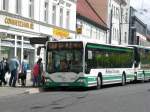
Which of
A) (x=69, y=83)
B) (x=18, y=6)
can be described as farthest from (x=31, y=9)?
(x=69, y=83)

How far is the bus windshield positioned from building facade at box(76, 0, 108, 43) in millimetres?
22434

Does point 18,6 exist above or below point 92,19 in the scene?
below

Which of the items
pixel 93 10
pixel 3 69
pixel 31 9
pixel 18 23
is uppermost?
pixel 93 10

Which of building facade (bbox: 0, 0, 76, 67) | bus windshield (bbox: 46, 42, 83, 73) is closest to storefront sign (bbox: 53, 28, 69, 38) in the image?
building facade (bbox: 0, 0, 76, 67)

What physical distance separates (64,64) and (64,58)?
338 millimetres

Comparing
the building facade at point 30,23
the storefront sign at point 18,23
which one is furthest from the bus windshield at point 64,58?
the storefront sign at point 18,23

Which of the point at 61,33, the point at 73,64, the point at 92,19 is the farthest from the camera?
the point at 92,19

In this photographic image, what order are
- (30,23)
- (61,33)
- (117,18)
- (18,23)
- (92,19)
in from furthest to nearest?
(117,18)
(92,19)
(61,33)
(30,23)
(18,23)

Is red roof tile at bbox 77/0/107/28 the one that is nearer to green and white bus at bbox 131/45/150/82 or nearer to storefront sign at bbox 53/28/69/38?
storefront sign at bbox 53/28/69/38

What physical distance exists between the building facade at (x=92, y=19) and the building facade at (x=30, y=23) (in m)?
2.10

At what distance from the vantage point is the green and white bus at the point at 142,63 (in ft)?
137

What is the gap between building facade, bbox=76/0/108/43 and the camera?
200 feet

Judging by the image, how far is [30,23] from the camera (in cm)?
4356

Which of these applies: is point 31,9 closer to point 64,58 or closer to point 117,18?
point 64,58
